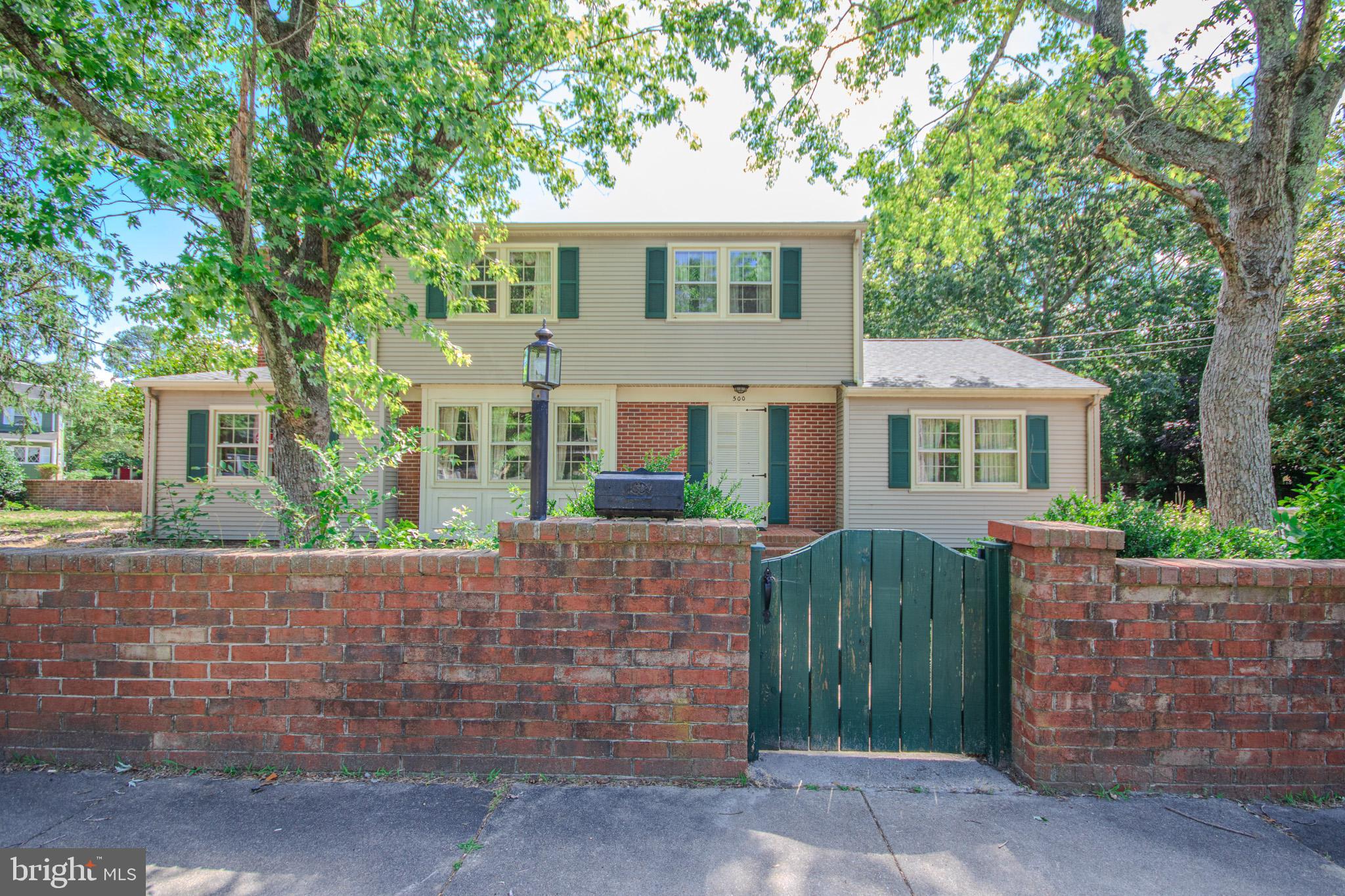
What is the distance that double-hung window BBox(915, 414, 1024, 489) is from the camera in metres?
10.9

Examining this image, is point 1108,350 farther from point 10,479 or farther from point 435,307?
point 10,479

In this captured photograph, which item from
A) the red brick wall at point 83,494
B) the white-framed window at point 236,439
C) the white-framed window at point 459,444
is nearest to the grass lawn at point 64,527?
the red brick wall at point 83,494

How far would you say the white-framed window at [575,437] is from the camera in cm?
1117

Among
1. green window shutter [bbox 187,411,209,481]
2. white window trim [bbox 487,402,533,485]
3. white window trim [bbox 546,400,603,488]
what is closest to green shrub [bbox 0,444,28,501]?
green window shutter [bbox 187,411,209,481]

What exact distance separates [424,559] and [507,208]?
18.7 ft

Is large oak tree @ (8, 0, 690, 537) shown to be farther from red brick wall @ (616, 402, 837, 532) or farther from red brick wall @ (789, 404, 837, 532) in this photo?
red brick wall @ (789, 404, 837, 532)

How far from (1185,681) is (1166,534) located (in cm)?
75

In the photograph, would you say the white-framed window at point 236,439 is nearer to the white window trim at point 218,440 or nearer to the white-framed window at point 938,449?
the white window trim at point 218,440

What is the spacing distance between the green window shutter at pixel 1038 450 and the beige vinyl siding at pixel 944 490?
152mm

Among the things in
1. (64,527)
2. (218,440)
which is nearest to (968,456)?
(218,440)

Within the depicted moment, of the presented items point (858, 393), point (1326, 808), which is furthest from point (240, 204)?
point (858, 393)

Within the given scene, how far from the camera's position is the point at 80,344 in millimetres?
14727

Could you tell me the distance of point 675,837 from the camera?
8.48ft

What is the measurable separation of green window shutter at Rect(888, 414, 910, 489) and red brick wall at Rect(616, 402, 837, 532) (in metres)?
0.98
